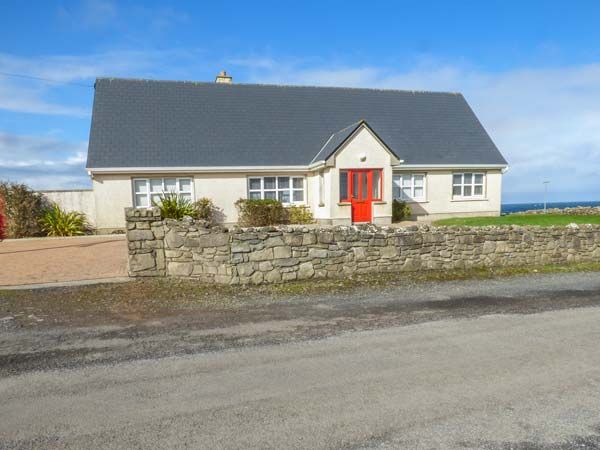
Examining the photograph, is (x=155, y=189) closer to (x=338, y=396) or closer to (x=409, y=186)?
(x=409, y=186)

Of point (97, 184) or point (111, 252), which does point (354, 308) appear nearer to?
point (111, 252)

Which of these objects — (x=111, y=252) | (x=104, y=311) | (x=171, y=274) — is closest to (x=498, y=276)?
(x=171, y=274)

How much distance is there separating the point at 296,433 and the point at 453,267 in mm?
8753

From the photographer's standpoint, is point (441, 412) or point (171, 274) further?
point (171, 274)

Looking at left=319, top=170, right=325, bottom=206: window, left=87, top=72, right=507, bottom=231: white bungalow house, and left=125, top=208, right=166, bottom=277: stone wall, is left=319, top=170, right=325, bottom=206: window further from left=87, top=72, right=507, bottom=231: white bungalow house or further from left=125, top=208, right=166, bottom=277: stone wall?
left=125, top=208, right=166, bottom=277: stone wall

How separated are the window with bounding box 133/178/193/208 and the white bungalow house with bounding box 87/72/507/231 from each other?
5 cm

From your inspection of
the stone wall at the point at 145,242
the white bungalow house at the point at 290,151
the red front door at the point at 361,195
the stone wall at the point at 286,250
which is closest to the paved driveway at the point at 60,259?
the stone wall at the point at 145,242

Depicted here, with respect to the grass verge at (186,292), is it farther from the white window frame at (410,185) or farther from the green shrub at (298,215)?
the white window frame at (410,185)

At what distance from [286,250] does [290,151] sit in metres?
12.8

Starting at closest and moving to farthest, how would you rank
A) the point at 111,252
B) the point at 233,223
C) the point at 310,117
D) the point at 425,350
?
1. the point at 425,350
2. the point at 111,252
3. the point at 233,223
4. the point at 310,117

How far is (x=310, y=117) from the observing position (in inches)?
938

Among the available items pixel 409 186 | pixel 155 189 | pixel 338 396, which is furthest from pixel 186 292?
pixel 409 186

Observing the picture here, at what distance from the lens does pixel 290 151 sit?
21469 mm

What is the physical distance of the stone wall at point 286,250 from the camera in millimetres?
9305
